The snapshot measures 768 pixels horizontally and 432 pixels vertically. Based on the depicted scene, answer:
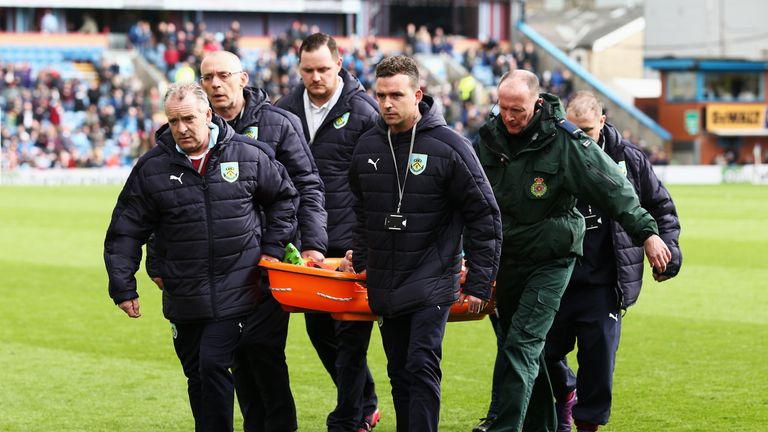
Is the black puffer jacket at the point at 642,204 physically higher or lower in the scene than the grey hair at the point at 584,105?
lower

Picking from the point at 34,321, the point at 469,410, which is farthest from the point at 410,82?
the point at 34,321

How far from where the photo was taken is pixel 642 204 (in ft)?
25.4

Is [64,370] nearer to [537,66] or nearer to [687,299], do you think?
[687,299]

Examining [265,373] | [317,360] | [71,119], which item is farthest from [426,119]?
[71,119]

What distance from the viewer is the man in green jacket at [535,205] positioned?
692 centimetres

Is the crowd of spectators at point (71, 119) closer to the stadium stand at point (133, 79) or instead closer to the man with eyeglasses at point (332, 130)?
the stadium stand at point (133, 79)

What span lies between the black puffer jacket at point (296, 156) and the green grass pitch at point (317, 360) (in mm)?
1344

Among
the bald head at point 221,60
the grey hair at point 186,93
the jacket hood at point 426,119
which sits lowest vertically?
the jacket hood at point 426,119

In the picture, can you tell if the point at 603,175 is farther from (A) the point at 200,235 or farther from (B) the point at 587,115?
(A) the point at 200,235

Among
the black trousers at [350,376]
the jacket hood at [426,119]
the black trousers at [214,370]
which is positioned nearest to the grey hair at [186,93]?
the jacket hood at [426,119]

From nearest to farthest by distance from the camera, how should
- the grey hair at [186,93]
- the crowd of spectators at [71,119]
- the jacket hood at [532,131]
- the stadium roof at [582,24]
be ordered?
the grey hair at [186,93] → the jacket hood at [532,131] → the crowd of spectators at [71,119] → the stadium roof at [582,24]

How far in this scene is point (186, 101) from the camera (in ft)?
21.7

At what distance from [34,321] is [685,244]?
1166 centimetres

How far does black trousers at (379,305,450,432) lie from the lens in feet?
21.8
